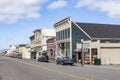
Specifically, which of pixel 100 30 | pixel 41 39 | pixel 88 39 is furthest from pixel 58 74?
pixel 41 39

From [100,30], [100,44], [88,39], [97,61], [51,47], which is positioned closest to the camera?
[97,61]

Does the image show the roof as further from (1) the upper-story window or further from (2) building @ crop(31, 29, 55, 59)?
(2) building @ crop(31, 29, 55, 59)

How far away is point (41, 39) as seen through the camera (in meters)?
100

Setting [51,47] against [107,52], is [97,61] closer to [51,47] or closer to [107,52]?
[107,52]

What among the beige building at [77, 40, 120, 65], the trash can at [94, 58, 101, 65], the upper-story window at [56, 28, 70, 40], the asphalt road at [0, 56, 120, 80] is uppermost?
the upper-story window at [56, 28, 70, 40]

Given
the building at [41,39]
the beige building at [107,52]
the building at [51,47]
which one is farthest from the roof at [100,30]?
the building at [41,39]

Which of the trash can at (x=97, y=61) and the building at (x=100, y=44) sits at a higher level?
the building at (x=100, y=44)

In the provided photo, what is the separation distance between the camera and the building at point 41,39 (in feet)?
323

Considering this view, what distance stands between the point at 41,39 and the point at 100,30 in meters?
36.7

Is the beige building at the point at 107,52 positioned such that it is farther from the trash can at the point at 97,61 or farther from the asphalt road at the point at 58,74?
the asphalt road at the point at 58,74

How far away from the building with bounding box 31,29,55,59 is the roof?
28.7m

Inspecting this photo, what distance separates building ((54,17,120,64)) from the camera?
5456cm

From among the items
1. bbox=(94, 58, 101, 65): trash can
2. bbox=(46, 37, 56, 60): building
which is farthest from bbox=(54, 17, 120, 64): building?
bbox=(46, 37, 56, 60): building

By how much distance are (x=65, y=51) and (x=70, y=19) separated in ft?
27.6
